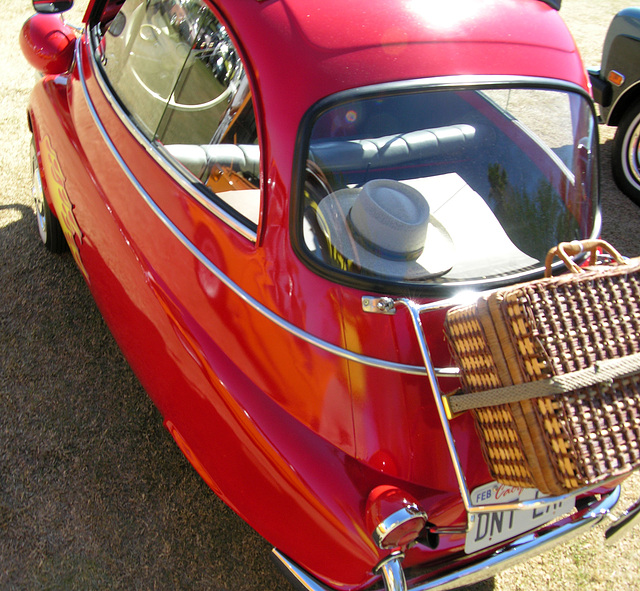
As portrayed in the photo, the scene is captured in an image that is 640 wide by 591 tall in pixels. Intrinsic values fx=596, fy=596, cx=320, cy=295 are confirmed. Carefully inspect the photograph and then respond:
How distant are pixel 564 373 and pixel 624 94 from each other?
153 inches

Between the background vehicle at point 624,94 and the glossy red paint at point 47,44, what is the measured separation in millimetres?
3697

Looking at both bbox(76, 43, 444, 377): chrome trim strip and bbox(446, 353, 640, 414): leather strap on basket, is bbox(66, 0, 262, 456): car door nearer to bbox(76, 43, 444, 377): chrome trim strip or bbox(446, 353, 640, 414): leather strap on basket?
bbox(76, 43, 444, 377): chrome trim strip

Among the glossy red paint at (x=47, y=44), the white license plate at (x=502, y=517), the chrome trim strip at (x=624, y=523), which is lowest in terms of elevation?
the chrome trim strip at (x=624, y=523)

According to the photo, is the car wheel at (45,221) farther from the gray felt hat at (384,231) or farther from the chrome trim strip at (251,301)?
the gray felt hat at (384,231)

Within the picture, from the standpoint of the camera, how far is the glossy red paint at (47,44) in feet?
10.2

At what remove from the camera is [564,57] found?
2.04 m

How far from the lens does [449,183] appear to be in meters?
1.98

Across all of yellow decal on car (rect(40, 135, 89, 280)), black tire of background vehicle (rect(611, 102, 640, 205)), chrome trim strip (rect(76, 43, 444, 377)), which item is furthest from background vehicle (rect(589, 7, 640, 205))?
yellow decal on car (rect(40, 135, 89, 280))

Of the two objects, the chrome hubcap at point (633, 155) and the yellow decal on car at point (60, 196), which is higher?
the yellow decal on car at point (60, 196)

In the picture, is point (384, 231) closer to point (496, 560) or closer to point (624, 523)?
point (496, 560)

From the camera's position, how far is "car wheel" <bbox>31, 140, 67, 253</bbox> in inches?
129

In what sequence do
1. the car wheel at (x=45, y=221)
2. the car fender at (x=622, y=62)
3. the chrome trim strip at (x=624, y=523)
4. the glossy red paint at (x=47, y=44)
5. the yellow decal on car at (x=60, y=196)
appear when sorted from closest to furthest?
the chrome trim strip at (x=624, y=523), the yellow decal on car at (x=60, y=196), the glossy red paint at (x=47, y=44), the car wheel at (x=45, y=221), the car fender at (x=622, y=62)

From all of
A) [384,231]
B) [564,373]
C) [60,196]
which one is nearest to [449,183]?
[384,231]

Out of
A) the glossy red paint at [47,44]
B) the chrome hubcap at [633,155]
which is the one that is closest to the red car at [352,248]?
the glossy red paint at [47,44]
